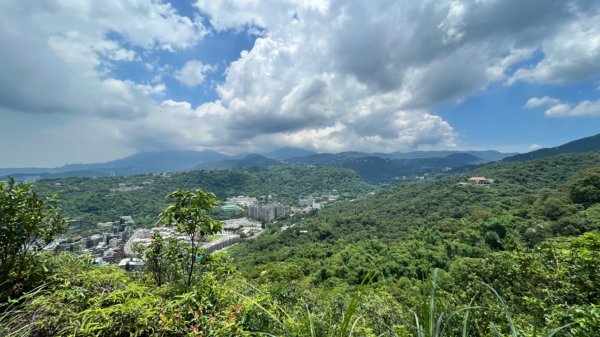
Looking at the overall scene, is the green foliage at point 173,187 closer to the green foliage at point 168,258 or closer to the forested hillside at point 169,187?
the forested hillside at point 169,187

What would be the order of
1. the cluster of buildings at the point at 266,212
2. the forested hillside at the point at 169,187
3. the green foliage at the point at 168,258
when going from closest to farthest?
the green foliage at the point at 168,258, the forested hillside at the point at 169,187, the cluster of buildings at the point at 266,212

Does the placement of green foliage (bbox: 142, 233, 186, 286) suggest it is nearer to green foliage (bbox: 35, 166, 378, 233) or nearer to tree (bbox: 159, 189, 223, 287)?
tree (bbox: 159, 189, 223, 287)

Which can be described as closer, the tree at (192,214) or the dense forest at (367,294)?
the dense forest at (367,294)

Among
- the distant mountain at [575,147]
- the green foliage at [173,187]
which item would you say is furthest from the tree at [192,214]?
the distant mountain at [575,147]

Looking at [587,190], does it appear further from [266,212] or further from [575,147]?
[575,147]

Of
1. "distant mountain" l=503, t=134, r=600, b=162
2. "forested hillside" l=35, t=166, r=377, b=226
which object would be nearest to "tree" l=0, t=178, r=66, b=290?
"forested hillside" l=35, t=166, r=377, b=226

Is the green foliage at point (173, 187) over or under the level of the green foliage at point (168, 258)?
under
